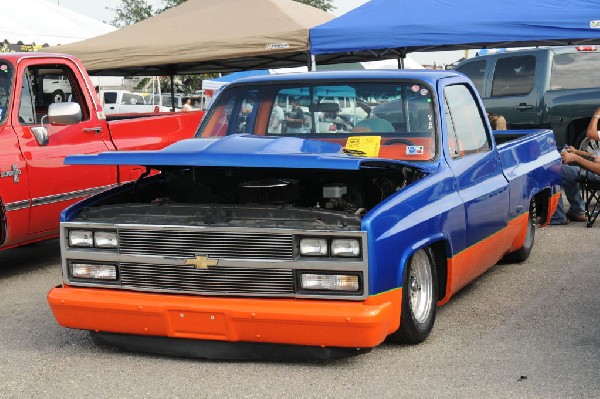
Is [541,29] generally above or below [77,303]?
above

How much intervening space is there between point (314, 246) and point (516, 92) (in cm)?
1013

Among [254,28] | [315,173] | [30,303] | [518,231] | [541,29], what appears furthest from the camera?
[254,28]

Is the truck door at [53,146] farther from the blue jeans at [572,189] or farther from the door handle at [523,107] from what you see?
the door handle at [523,107]

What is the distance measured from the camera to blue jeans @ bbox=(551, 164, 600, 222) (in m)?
10.5

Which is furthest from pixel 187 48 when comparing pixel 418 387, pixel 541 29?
pixel 418 387

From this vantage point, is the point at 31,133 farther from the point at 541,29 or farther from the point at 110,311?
the point at 541,29

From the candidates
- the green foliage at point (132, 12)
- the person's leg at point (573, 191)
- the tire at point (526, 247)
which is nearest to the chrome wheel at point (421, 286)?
the tire at point (526, 247)

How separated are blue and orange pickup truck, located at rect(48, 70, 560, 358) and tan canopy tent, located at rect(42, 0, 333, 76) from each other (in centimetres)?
630

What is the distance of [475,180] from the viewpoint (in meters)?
Result: 6.31

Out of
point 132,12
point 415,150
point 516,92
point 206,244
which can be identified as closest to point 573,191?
point 516,92

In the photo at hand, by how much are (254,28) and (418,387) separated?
931 centimetres

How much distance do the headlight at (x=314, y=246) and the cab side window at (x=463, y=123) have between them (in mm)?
1606

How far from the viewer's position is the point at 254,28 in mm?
13328

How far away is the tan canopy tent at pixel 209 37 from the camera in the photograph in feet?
42.5
